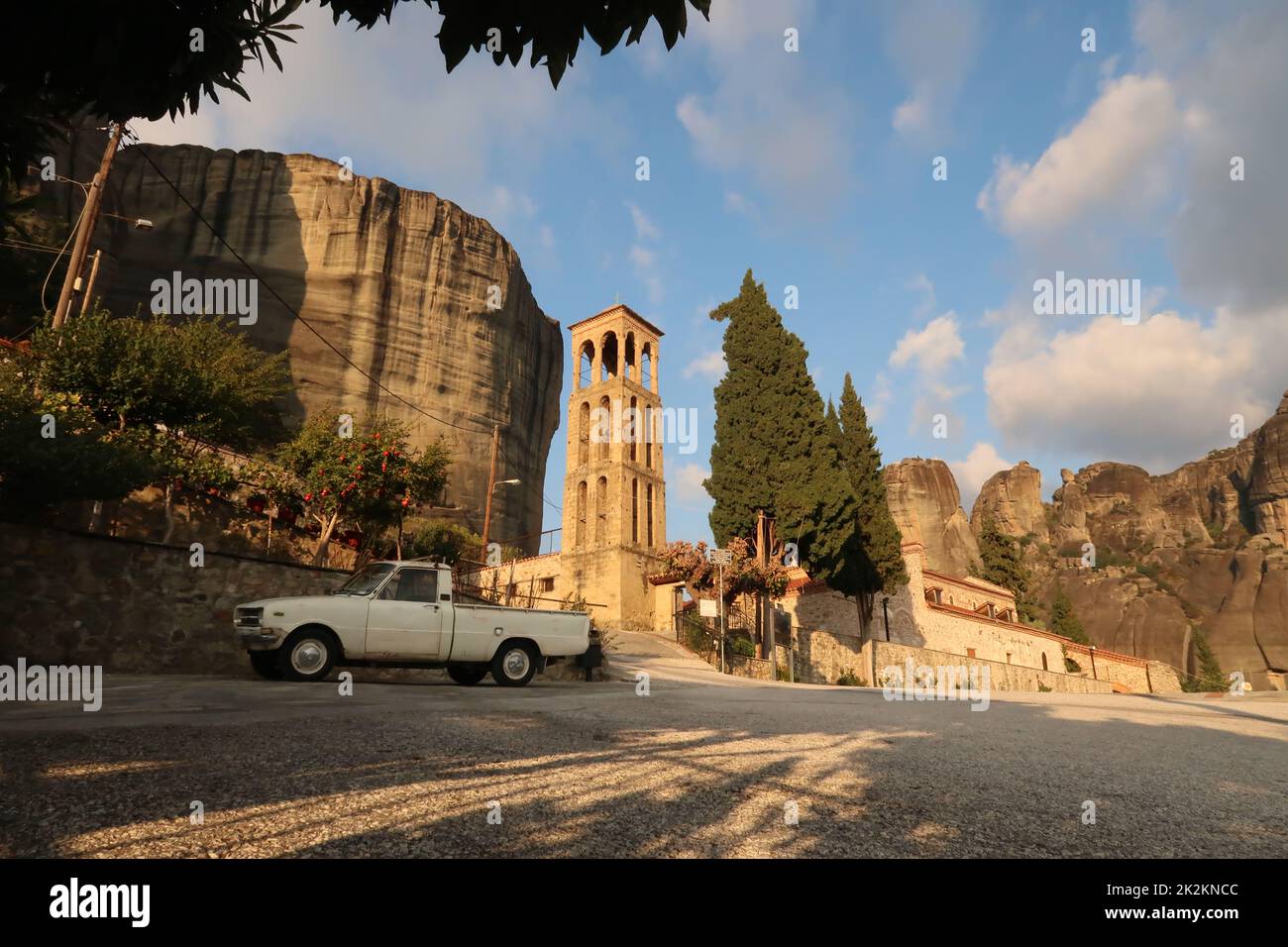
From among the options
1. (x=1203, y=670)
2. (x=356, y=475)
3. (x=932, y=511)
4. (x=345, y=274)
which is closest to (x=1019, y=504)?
(x=932, y=511)

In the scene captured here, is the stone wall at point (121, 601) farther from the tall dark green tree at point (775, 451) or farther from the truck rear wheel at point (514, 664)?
the tall dark green tree at point (775, 451)

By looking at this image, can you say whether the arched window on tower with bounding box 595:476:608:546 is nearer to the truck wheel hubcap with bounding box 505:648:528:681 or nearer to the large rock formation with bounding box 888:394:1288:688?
the truck wheel hubcap with bounding box 505:648:528:681

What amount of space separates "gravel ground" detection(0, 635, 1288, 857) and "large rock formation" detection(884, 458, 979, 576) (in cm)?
7744

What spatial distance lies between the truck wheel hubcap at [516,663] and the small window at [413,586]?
5.82ft

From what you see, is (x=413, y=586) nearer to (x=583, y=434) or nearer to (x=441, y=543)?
(x=441, y=543)

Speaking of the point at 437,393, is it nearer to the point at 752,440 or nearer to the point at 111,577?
the point at 752,440

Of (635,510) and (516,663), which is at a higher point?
(635,510)

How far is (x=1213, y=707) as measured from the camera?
14.8 metres

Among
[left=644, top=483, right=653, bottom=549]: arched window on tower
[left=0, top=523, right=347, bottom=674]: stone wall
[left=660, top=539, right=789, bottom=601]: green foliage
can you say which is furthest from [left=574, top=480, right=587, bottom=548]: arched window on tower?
[left=0, top=523, right=347, bottom=674]: stone wall

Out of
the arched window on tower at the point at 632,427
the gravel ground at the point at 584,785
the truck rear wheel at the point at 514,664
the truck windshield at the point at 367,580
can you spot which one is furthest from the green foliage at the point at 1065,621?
the truck windshield at the point at 367,580

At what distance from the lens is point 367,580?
11703 millimetres

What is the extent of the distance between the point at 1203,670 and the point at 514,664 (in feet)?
231

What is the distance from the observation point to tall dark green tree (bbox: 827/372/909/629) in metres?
30.2

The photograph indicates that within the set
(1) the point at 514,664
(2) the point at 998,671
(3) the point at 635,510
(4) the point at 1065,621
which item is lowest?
(2) the point at 998,671
